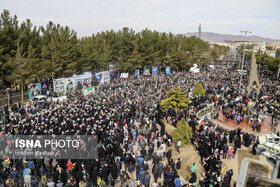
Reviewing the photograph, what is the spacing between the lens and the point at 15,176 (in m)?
8.23

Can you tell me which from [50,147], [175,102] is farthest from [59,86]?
[50,147]

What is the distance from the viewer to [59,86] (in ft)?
82.6

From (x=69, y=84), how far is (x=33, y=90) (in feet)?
14.1

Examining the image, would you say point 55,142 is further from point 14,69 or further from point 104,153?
point 14,69

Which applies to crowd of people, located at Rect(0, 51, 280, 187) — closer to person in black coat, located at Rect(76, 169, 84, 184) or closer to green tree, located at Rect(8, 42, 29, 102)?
person in black coat, located at Rect(76, 169, 84, 184)

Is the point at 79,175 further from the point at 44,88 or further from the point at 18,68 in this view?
the point at 44,88

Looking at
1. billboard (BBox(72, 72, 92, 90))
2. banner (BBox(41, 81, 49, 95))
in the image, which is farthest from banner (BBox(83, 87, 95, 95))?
banner (BBox(41, 81, 49, 95))

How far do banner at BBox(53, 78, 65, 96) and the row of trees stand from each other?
273 cm

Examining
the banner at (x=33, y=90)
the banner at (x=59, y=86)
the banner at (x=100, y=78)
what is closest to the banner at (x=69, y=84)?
the banner at (x=59, y=86)

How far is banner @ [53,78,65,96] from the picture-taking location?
2464 centimetres

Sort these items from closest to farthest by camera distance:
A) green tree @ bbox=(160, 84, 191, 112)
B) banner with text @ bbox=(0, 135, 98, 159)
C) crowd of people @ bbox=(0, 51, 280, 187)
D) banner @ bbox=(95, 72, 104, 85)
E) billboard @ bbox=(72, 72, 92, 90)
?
crowd of people @ bbox=(0, 51, 280, 187), banner with text @ bbox=(0, 135, 98, 159), green tree @ bbox=(160, 84, 191, 112), billboard @ bbox=(72, 72, 92, 90), banner @ bbox=(95, 72, 104, 85)

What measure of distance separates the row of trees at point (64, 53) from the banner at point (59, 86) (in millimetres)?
2732

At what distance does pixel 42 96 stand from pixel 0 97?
19.8 feet

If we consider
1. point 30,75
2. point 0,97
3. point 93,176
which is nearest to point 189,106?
point 93,176
